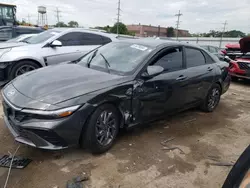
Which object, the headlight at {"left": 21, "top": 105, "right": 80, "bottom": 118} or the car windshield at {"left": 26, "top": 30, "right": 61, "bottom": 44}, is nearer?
the headlight at {"left": 21, "top": 105, "right": 80, "bottom": 118}

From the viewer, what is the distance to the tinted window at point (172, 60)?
11.7 ft

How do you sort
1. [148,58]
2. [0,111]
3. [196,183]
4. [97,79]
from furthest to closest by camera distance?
[0,111], [148,58], [97,79], [196,183]

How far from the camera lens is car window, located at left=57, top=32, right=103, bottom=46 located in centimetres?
612

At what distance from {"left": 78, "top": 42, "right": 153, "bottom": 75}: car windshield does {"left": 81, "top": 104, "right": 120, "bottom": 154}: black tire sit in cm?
63

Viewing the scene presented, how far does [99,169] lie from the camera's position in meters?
2.62

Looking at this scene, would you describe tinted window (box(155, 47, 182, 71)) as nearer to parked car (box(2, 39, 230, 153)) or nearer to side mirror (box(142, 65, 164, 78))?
parked car (box(2, 39, 230, 153))

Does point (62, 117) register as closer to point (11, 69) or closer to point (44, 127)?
point (44, 127)

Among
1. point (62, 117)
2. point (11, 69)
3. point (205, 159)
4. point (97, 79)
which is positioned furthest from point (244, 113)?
point (11, 69)

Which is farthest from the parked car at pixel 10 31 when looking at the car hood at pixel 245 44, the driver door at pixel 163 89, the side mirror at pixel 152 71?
the car hood at pixel 245 44

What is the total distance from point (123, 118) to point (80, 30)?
424 cm

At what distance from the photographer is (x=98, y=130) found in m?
2.79

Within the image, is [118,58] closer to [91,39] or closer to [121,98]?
[121,98]

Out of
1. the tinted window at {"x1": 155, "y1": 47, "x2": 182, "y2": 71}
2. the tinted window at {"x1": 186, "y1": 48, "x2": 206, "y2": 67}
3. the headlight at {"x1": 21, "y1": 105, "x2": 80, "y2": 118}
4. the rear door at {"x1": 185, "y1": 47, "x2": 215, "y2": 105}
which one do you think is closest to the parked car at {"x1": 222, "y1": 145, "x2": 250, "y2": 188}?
the headlight at {"x1": 21, "y1": 105, "x2": 80, "y2": 118}

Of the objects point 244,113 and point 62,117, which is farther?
point 244,113
